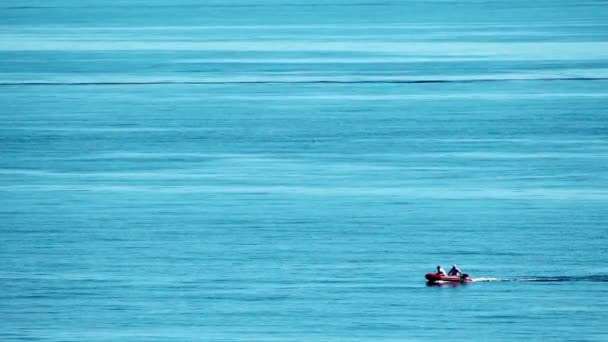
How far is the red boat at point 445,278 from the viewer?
3083cm

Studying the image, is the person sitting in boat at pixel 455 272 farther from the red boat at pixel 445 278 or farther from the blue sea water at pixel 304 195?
the blue sea water at pixel 304 195

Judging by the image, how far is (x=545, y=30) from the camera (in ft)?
342

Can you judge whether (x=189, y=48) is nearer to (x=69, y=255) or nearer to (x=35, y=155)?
(x=35, y=155)

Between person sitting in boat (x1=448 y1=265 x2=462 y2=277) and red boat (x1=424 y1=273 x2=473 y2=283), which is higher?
person sitting in boat (x1=448 y1=265 x2=462 y2=277)

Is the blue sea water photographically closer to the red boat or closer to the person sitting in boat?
the red boat

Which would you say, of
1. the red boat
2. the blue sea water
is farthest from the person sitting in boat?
the blue sea water

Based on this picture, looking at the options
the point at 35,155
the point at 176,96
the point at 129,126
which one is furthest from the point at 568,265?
the point at 176,96

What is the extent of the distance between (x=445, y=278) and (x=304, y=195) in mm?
10554

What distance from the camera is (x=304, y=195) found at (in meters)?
40.9

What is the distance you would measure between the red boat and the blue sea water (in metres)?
0.18

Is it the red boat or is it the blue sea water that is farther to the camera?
the red boat

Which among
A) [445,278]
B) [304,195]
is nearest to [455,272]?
[445,278]

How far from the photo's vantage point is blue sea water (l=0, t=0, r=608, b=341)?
29281 mm

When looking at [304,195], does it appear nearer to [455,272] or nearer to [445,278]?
[455,272]
